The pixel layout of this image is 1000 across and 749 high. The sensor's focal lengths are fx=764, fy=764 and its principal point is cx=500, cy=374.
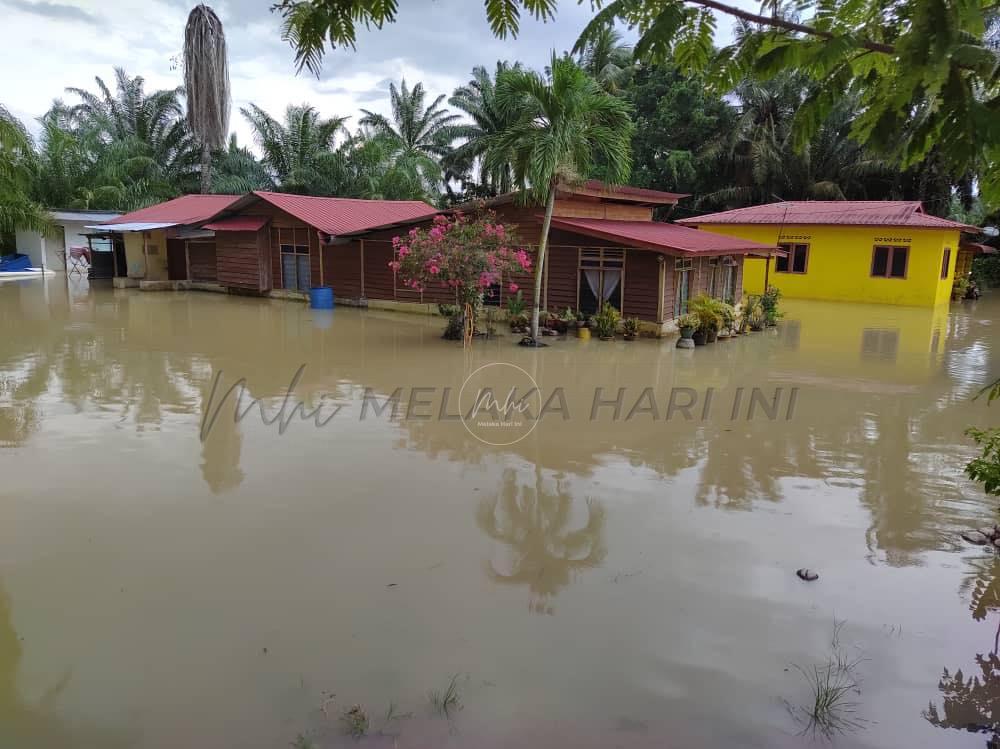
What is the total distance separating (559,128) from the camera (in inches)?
515

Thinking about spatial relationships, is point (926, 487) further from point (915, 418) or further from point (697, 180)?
point (697, 180)

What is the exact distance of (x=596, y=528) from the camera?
19.3 feet

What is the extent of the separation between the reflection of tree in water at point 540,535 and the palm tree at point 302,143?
2589 centimetres

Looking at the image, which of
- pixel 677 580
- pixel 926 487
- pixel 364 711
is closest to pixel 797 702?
pixel 677 580

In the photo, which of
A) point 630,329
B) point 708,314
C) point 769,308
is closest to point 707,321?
point 708,314

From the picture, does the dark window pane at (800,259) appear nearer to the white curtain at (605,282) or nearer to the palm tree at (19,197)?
the white curtain at (605,282)

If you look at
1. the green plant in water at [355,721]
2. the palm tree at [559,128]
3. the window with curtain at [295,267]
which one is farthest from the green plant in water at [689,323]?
the green plant in water at [355,721]

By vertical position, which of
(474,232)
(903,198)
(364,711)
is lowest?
(364,711)

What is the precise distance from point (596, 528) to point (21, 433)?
20.6 ft

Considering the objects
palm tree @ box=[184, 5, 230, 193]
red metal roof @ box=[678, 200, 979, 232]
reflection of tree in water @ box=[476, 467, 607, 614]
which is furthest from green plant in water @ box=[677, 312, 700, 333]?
palm tree @ box=[184, 5, 230, 193]

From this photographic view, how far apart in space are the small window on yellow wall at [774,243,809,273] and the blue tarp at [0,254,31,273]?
27806 millimetres

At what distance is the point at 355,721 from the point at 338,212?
2044 centimetres

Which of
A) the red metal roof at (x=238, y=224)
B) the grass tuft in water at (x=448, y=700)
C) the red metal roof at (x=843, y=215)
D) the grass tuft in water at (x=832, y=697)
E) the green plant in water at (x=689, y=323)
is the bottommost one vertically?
the grass tuft in water at (x=448, y=700)

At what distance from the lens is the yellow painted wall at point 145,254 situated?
26016 mm
